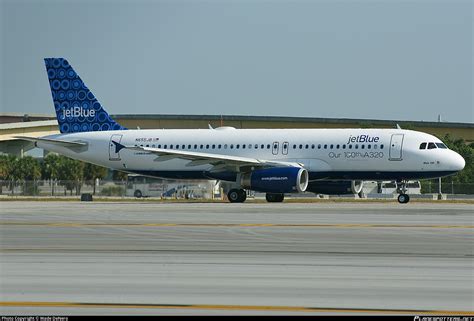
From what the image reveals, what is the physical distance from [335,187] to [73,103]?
15740 mm

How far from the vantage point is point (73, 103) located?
54938 mm

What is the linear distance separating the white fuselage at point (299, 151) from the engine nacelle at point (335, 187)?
80 centimetres

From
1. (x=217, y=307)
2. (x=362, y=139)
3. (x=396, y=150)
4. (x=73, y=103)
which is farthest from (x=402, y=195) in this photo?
(x=217, y=307)

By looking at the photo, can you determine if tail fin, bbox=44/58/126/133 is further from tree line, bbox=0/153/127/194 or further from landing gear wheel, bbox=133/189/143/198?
tree line, bbox=0/153/127/194

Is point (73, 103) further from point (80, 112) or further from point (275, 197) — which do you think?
point (275, 197)

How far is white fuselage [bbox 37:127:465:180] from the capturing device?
154ft

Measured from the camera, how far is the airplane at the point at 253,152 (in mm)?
47000

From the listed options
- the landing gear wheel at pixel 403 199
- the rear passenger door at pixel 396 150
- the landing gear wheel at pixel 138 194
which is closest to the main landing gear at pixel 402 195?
the landing gear wheel at pixel 403 199

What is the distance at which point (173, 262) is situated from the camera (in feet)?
54.6

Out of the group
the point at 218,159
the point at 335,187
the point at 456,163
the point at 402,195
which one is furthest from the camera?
the point at 335,187

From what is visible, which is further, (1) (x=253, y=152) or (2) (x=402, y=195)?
(1) (x=253, y=152)

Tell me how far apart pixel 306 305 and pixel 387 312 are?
1053 mm

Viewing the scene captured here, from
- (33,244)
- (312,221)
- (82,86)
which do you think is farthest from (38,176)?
(33,244)

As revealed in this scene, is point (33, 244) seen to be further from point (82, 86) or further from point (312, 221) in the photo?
point (82, 86)
